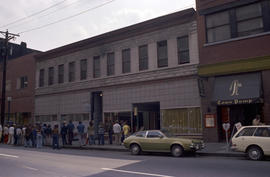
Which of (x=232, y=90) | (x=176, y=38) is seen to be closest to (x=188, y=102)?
(x=232, y=90)

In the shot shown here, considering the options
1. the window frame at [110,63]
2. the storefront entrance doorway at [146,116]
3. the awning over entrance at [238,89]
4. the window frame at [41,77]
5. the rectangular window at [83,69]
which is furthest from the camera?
the window frame at [41,77]

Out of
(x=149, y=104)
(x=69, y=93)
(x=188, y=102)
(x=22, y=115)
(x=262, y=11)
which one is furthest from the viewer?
(x=22, y=115)

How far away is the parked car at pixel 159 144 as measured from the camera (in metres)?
14.0

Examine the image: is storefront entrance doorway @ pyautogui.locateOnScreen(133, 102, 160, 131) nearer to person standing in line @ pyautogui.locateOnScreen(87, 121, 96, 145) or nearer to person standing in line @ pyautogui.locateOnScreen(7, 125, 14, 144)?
person standing in line @ pyautogui.locateOnScreen(87, 121, 96, 145)

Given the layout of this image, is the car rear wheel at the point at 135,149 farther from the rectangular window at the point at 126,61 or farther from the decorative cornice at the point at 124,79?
the rectangular window at the point at 126,61

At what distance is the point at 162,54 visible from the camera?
71.8 ft

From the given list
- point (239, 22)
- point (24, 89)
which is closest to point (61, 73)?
point (24, 89)

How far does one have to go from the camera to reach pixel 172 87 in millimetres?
20781

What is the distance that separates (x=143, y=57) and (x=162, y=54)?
5.92 ft

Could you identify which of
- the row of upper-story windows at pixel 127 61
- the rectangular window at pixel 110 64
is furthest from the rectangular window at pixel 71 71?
the rectangular window at pixel 110 64

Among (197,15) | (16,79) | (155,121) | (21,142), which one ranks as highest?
(197,15)

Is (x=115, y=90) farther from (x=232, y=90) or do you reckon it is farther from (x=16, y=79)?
(x=16, y=79)

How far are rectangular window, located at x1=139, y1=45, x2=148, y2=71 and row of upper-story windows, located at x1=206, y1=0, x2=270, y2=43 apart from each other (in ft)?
17.5

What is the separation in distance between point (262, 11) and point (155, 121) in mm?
11238
